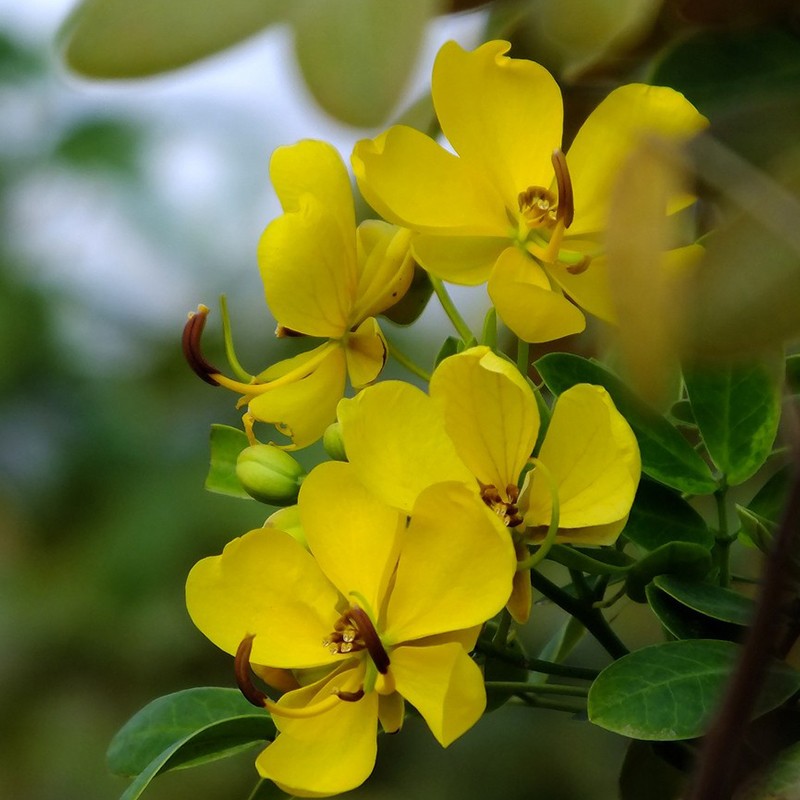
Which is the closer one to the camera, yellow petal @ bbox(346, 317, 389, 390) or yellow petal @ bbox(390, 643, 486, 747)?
yellow petal @ bbox(390, 643, 486, 747)

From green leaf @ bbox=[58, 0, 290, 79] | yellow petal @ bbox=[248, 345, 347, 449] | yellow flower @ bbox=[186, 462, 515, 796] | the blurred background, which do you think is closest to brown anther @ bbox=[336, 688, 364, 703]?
yellow flower @ bbox=[186, 462, 515, 796]

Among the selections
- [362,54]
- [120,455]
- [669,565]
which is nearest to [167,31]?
[362,54]

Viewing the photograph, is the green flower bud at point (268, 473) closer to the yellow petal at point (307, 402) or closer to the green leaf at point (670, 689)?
the yellow petal at point (307, 402)

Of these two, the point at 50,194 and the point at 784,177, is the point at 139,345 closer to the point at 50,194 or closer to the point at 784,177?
the point at 50,194

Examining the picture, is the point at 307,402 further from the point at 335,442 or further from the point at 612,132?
the point at 612,132

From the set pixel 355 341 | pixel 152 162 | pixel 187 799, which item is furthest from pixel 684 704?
pixel 152 162

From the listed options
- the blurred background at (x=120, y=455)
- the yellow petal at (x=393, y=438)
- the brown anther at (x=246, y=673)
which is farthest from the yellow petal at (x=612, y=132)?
the blurred background at (x=120, y=455)

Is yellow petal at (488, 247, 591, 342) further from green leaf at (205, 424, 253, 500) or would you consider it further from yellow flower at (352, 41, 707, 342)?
green leaf at (205, 424, 253, 500)
